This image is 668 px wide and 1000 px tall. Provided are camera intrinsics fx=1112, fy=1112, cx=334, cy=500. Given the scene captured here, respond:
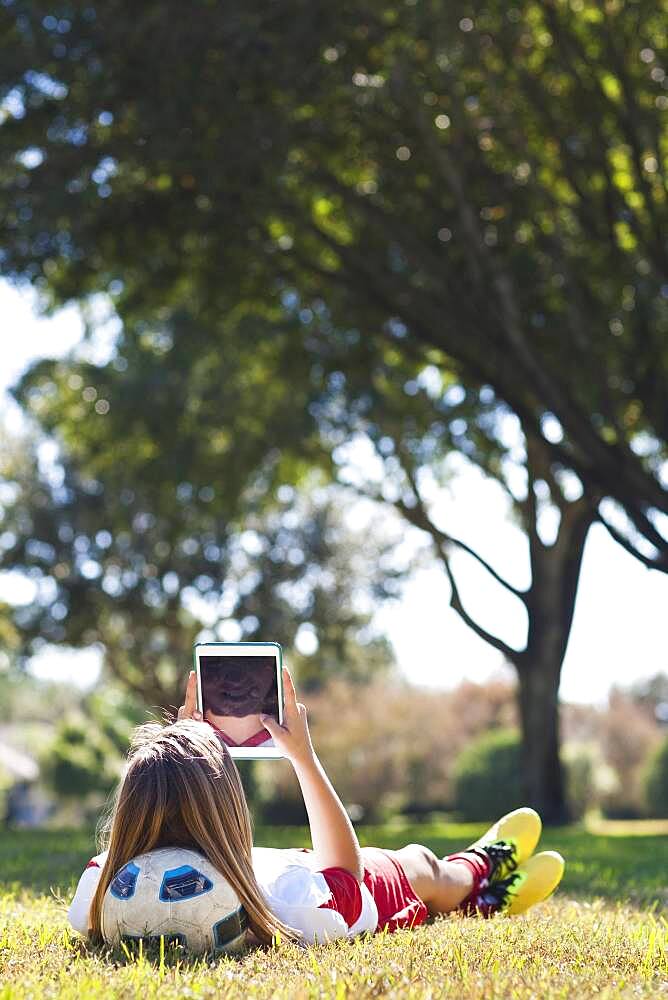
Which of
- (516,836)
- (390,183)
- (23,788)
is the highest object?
(390,183)

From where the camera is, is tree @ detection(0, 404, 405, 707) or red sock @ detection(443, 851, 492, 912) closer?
red sock @ detection(443, 851, 492, 912)

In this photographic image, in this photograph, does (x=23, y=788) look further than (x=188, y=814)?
Yes

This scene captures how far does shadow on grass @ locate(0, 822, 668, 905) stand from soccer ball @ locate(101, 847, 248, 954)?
1.97 m

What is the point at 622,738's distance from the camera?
100 feet

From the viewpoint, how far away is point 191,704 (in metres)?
4.03

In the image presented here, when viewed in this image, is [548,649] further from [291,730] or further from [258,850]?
[291,730]

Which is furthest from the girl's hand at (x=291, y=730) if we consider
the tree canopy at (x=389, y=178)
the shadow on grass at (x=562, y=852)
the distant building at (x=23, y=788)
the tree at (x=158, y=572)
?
the distant building at (x=23, y=788)

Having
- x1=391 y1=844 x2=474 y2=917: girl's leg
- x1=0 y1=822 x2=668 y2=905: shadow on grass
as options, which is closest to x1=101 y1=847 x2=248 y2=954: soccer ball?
x1=391 y1=844 x2=474 y2=917: girl's leg

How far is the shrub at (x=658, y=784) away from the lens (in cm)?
2422

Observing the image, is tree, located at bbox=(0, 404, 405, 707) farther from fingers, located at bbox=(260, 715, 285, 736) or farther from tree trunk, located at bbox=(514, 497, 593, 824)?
fingers, located at bbox=(260, 715, 285, 736)

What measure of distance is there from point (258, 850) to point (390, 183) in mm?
9624

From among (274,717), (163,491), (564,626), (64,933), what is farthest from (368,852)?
(163,491)

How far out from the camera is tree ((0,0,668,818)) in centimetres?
979

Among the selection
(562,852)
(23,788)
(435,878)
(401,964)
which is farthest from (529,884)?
(23,788)
